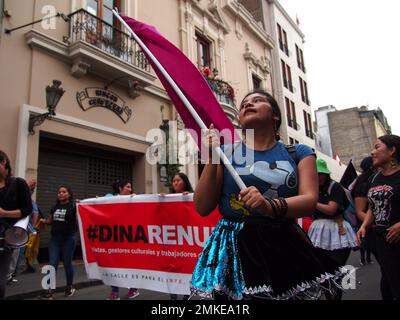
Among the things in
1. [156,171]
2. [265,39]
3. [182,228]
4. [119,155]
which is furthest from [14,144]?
[265,39]

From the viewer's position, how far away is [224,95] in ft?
54.0

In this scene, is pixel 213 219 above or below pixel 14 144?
below

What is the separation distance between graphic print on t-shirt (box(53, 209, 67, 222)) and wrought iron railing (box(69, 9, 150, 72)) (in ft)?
18.2

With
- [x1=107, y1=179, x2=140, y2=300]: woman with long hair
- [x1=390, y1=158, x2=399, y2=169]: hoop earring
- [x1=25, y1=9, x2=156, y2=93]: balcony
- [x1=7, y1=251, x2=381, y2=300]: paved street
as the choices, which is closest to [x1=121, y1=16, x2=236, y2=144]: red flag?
[x1=390, y1=158, x2=399, y2=169]: hoop earring

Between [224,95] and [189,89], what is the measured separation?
551 inches

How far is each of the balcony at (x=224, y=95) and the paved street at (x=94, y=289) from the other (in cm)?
944

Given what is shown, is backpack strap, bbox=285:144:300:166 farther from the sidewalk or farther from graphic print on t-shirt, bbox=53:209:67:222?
the sidewalk

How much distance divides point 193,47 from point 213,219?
42.4ft

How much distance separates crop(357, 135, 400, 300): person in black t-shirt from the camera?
328cm

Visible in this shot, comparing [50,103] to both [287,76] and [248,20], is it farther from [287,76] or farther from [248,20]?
[287,76]

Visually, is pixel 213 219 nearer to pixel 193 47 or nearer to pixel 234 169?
pixel 234 169

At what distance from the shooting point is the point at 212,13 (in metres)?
18.3

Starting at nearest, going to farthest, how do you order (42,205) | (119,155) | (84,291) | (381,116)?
(84,291)
(42,205)
(119,155)
(381,116)
